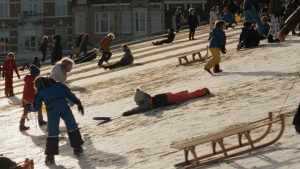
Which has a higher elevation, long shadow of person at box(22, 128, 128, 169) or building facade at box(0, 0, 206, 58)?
building facade at box(0, 0, 206, 58)

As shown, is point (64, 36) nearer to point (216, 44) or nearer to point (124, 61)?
point (124, 61)

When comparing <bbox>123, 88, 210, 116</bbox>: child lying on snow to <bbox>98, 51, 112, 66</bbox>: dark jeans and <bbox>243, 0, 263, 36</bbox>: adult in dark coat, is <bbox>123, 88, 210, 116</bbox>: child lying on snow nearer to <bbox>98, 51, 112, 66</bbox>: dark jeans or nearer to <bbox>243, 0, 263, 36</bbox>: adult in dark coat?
<bbox>243, 0, 263, 36</bbox>: adult in dark coat

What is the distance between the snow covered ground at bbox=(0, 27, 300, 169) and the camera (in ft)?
32.5

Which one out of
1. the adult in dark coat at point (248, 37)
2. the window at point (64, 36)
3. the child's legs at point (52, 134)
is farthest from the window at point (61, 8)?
the child's legs at point (52, 134)

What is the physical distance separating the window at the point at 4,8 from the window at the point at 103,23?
29.6ft

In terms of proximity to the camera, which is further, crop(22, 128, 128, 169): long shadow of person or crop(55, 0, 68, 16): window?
crop(55, 0, 68, 16): window

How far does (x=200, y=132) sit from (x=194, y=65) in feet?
30.4

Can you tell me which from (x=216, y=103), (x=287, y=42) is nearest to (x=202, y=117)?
(x=216, y=103)

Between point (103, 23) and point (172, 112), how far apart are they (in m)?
44.2

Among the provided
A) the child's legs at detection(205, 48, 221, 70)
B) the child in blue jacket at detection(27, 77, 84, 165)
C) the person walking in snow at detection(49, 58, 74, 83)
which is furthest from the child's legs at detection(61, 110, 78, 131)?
the child's legs at detection(205, 48, 221, 70)

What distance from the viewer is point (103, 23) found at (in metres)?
57.0

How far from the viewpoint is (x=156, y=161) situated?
31.8ft

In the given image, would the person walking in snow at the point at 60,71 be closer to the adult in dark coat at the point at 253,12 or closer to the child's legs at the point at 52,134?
the child's legs at the point at 52,134

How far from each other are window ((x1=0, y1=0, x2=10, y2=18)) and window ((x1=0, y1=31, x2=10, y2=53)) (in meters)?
1.69
